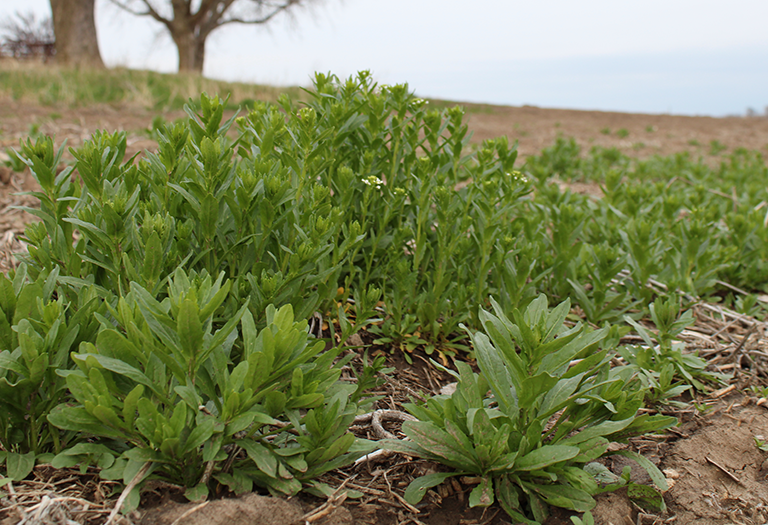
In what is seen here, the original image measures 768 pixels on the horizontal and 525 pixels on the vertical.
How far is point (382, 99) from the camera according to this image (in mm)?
2775

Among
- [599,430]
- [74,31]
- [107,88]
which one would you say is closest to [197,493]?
[599,430]

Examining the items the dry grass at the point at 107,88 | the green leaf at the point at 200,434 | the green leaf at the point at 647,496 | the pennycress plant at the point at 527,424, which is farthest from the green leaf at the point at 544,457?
the dry grass at the point at 107,88

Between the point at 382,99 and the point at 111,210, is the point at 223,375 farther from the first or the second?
the point at 382,99

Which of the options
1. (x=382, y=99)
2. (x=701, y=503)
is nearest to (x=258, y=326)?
(x=382, y=99)

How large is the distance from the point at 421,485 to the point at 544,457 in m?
0.40

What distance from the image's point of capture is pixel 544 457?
5.63 feet

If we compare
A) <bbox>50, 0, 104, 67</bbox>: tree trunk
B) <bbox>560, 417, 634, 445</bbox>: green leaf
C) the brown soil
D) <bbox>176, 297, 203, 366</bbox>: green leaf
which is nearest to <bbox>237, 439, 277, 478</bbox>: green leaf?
the brown soil

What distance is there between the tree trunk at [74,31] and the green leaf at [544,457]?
64.3 feet

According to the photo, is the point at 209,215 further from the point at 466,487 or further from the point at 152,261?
the point at 466,487

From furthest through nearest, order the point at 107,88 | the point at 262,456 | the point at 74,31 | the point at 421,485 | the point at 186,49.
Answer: the point at 186,49
the point at 74,31
the point at 107,88
the point at 421,485
the point at 262,456

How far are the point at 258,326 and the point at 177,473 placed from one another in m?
0.61

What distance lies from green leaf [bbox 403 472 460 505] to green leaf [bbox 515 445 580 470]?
0.75 feet

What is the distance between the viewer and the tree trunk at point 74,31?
1750 cm

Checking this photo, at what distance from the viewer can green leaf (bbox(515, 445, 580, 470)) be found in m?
1.68
